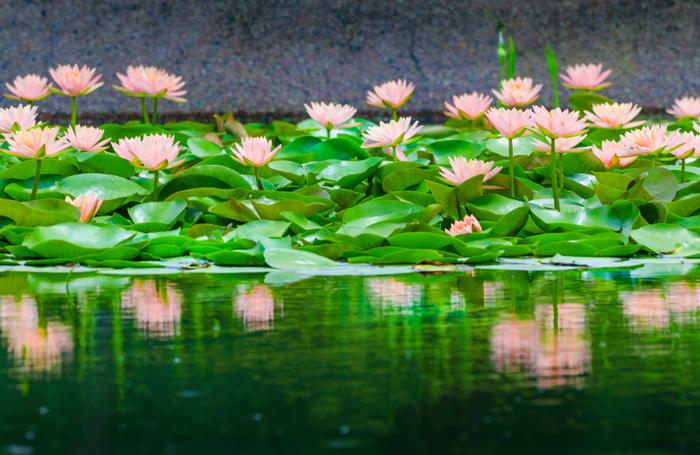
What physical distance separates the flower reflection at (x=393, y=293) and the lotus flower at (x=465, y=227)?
501 mm

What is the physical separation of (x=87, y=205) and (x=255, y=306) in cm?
104

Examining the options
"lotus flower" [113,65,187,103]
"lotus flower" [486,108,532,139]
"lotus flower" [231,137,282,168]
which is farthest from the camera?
"lotus flower" [113,65,187,103]

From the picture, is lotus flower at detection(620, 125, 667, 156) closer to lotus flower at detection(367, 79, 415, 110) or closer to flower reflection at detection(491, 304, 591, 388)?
lotus flower at detection(367, 79, 415, 110)

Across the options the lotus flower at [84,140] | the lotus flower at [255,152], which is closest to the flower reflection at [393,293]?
the lotus flower at [255,152]

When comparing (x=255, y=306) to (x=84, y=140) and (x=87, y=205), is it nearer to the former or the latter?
(x=87, y=205)

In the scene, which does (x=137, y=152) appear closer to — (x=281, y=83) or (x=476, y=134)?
(x=476, y=134)

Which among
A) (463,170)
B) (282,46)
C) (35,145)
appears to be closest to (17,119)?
(35,145)

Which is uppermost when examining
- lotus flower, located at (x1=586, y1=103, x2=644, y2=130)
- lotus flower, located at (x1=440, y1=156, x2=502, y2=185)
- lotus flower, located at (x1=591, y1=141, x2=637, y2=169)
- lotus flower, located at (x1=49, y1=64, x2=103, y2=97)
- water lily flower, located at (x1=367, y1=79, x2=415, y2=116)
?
lotus flower, located at (x1=49, y1=64, x2=103, y2=97)

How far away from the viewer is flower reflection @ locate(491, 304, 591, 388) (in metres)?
1.83

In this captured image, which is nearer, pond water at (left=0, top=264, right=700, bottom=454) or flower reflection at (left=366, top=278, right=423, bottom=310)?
pond water at (left=0, top=264, right=700, bottom=454)

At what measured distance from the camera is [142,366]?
191 centimetres

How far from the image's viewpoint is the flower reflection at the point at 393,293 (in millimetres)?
2496

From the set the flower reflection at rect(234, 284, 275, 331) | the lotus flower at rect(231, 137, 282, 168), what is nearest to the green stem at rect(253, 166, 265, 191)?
the lotus flower at rect(231, 137, 282, 168)

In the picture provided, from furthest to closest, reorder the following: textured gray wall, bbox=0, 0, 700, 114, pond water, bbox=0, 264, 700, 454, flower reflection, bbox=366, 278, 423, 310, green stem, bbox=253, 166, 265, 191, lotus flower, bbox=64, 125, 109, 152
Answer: textured gray wall, bbox=0, 0, 700, 114 → lotus flower, bbox=64, 125, 109, 152 → green stem, bbox=253, 166, 265, 191 → flower reflection, bbox=366, 278, 423, 310 → pond water, bbox=0, 264, 700, 454
